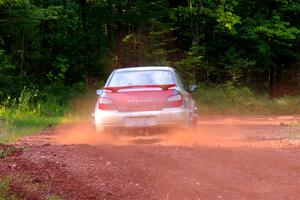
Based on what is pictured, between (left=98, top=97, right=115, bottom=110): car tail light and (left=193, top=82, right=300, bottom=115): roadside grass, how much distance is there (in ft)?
41.0

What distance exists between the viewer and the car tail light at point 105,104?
11921 millimetres

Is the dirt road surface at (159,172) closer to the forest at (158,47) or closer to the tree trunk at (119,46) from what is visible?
the forest at (158,47)

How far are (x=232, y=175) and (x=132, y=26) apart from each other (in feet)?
76.7

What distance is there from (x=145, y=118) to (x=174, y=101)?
2.25ft

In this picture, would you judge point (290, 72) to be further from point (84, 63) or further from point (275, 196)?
point (275, 196)

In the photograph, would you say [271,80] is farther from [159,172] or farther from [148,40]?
[159,172]

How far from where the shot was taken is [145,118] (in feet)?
38.4

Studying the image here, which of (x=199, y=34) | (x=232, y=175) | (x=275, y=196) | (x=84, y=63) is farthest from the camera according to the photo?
(x=199, y=34)

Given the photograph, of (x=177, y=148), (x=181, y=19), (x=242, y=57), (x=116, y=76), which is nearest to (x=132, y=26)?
(x=181, y=19)

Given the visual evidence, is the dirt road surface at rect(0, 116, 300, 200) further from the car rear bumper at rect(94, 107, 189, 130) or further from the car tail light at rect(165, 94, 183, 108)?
the car tail light at rect(165, 94, 183, 108)

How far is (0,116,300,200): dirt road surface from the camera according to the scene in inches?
264

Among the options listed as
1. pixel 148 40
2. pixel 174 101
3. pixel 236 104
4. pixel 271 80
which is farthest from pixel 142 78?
pixel 271 80

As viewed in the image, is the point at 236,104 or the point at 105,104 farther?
the point at 236,104

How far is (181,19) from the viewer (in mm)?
32250
